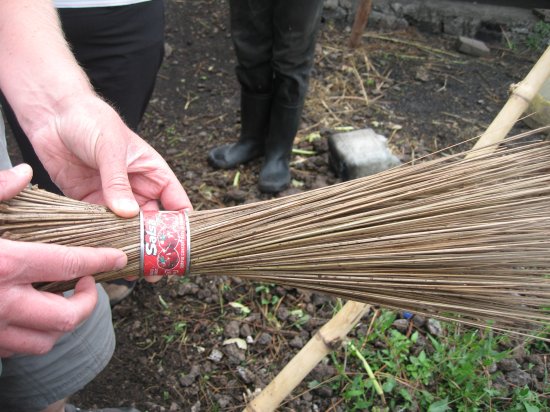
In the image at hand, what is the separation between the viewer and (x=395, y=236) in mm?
982

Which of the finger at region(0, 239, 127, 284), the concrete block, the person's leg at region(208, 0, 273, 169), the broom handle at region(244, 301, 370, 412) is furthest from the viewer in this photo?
the concrete block

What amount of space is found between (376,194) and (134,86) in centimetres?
98

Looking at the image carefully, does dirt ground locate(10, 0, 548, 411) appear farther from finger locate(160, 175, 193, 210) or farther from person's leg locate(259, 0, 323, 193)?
finger locate(160, 175, 193, 210)

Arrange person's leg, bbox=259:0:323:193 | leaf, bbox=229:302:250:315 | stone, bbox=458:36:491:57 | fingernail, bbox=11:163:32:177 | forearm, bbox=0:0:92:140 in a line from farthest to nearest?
stone, bbox=458:36:491:57, person's leg, bbox=259:0:323:193, leaf, bbox=229:302:250:315, forearm, bbox=0:0:92:140, fingernail, bbox=11:163:32:177

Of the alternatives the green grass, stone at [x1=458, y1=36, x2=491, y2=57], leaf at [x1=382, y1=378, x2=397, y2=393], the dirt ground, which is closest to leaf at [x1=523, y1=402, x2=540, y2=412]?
the green grass

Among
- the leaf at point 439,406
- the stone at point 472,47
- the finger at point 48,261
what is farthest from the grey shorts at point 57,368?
the stone at point 472,47

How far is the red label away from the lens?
961mm

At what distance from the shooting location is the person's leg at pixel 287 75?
1.91 metres

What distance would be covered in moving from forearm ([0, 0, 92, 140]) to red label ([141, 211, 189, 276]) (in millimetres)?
336

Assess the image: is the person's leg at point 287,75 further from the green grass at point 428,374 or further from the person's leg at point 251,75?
the green grass at point 428,374

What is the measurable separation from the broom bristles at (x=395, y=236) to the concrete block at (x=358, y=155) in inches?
45.4

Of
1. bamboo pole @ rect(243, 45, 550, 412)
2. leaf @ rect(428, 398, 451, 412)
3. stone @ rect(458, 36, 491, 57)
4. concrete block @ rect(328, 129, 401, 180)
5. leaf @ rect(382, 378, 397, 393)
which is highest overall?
bamboo pole @ rect(243, 45, 550, 412)

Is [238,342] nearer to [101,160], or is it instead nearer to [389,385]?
[389,385]

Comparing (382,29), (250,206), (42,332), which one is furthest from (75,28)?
(382,29)
